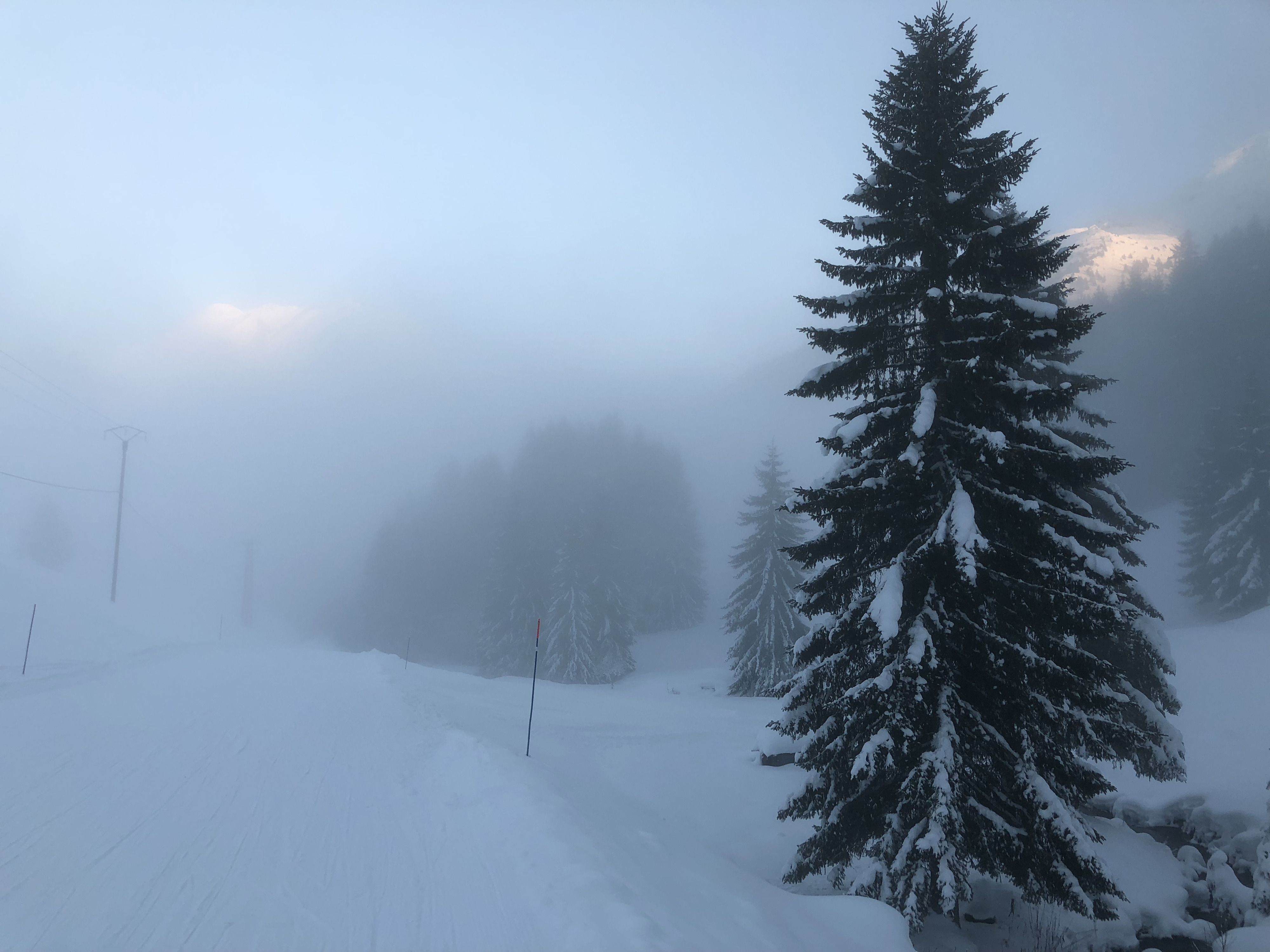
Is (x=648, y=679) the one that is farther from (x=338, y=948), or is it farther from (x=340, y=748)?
(x=338, y=948)

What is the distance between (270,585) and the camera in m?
106

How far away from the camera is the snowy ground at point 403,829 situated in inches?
174

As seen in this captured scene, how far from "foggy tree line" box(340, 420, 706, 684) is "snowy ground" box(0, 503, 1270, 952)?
23.5 metres

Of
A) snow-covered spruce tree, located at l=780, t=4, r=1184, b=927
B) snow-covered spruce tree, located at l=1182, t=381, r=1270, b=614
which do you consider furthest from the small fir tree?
snow-covered spruce tree, located at l=1182, t=381, r=1270, b=614

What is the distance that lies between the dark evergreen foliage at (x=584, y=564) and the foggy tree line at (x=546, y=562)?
4.1 inches

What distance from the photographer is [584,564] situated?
38.9 meters

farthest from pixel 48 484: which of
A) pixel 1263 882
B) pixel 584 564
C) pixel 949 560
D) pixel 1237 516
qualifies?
pixel 1237 516

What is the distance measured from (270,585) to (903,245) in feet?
407

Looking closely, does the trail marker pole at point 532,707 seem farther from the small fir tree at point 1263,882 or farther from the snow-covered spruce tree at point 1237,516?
the snow-covered spruce tree at point 1237,516

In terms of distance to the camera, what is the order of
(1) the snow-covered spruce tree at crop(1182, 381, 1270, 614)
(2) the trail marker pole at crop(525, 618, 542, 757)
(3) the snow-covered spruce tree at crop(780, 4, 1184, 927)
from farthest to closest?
(1) the snow-covered spruce tree at crop(1182, 381, 1270, 614) < (2) the trail marker pole at crop(525, 618, 542, 757) < (3) the snow-covered spruce tree at crop(780, 4, 1184, 927)

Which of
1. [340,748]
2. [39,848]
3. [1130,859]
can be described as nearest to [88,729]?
[340,748]

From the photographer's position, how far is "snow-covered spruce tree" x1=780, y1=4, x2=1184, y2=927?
20.8 ft

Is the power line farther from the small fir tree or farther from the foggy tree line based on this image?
the small fir tree

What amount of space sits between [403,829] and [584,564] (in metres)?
32.8
